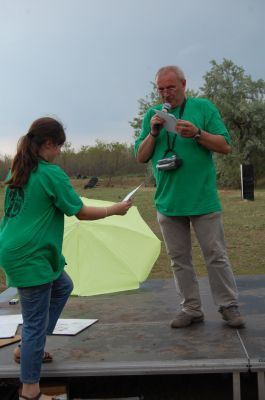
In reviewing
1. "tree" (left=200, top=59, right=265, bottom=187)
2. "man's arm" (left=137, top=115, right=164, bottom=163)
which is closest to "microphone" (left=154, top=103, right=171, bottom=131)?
"man's arm" (left=137, top=115, right=164, bottom=163)

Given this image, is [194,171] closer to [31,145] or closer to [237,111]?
[31,145]

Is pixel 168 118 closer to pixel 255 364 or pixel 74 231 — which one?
pixel 255 364

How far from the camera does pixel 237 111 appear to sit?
3297 centimetres

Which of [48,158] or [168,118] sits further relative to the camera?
[168,118]

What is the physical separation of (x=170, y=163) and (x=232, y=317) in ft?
3.73

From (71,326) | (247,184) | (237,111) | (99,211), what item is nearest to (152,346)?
(71,326)

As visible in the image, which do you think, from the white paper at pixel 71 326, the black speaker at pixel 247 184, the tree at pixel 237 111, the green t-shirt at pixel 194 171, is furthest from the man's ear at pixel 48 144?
the tree at pixel 237 111

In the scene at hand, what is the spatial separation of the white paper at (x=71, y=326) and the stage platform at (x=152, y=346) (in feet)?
0.19

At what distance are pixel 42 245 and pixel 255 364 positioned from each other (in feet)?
4.43

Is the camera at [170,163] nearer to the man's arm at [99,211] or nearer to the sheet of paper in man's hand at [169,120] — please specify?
the sheet of paper in man's hand at [169,120]

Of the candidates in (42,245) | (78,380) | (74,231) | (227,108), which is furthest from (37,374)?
(227,108)

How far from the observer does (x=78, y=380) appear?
11.9 feet

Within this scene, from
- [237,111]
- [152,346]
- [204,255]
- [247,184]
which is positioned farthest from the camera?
[237,111]

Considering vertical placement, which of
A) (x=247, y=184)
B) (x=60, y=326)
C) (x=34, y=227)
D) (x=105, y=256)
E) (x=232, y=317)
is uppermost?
(x=34, y=227)
